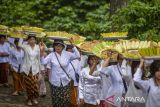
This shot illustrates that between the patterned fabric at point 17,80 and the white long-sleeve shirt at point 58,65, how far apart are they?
250cm

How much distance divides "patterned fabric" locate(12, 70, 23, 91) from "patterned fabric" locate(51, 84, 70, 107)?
2442 mm

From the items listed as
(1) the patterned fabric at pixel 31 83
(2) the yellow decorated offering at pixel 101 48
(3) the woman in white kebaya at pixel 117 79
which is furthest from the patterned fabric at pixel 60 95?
(3) the woman in white kebaya at pixel 117 79

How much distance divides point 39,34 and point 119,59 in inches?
129

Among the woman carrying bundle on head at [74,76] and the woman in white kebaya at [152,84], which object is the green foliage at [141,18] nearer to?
the woman carrying bundle on head at [74,76]

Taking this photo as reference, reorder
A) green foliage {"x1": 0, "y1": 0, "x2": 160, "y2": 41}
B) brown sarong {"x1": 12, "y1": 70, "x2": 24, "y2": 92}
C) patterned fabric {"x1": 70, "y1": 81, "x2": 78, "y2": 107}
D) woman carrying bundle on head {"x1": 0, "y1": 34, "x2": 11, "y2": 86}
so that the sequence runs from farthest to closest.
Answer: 1. green foliage {"x1": 0, "y1": 0, "x2": 160, "y2": 41}
2. woman carrying bundle on head {"x1": 0, "y1": 34, "x2": 11, "y2": 86}
3. brown sarong {"x1": 12, "y1": 70, "x2": 24, "y2": 92}
4. patterned fabric {"x1": 70, "y1": 81, "x2": 78, "y2": 107}

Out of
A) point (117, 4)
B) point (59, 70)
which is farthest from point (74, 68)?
point (117, 4)

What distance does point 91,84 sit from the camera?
8.33 m

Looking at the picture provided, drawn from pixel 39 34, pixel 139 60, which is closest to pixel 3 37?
pixel 39 34

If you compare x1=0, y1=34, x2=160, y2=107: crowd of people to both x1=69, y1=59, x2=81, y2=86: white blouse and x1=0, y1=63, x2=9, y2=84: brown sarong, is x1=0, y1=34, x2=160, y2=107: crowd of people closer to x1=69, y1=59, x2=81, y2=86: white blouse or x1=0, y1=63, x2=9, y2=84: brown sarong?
x1=69, y1=59, x2=81, y2=86: white blouse

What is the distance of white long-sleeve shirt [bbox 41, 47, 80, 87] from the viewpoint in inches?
379

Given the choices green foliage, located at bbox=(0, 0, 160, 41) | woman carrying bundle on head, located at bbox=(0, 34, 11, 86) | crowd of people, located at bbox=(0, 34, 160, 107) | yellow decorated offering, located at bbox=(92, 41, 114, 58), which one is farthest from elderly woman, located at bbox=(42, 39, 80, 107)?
green foliage, located at bbox=(0, 0, 160, 41)

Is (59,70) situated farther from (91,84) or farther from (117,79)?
(117,79)

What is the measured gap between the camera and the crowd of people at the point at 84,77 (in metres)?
6.82

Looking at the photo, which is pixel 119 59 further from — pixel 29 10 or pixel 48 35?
pixel 29 10
